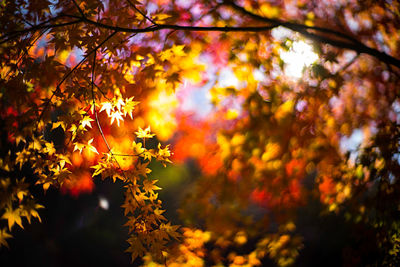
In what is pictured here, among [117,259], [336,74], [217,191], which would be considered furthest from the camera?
[117,259]

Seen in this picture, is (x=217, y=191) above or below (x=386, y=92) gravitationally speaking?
below

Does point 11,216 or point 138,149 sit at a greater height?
point 138,149

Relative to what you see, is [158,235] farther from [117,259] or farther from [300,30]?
[117,259]

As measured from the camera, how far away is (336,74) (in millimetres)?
2777

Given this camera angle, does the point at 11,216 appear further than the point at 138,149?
No

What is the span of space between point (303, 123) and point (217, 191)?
3.65 ft

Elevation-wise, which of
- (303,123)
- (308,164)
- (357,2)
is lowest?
(308,164)

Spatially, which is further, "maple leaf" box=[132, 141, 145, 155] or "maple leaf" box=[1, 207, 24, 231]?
"maple leaf" box=[132, 141, 145, 155]

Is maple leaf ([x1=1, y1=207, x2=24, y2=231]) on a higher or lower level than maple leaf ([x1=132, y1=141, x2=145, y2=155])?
lower

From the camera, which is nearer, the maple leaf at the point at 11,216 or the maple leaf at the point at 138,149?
the maple leaf at the point at 11,216

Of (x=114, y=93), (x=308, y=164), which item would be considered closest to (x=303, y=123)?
(x=308, y=164)

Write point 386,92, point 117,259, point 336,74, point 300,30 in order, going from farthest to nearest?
point 117,259, point 386,92, point 336,74, point 300,30

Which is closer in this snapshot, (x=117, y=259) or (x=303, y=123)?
(x=303, y=123)

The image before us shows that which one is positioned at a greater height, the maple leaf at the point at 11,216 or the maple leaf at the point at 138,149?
the maple leaf at the point at 138,149
